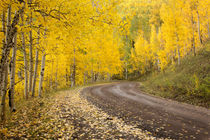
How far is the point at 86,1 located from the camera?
589 cm

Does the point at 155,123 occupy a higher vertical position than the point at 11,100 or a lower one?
lower

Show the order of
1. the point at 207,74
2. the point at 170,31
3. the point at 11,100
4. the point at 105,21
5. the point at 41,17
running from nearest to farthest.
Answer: the point at 41,17, the point at 105,21, the point at 11,100, the point at 207,74, the point at 170,31

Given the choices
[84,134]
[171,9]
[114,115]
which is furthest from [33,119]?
[171,9]

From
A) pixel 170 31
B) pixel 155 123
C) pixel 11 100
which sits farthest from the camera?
pixel 170 31

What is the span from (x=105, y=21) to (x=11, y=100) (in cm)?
625

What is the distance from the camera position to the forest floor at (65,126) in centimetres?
514

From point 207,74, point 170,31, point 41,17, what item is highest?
point 170,31

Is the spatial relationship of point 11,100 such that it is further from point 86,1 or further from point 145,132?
Result: point 145,132

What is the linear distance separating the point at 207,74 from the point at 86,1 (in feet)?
34.3

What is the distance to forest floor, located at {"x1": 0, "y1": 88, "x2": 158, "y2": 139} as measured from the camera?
16.9ft

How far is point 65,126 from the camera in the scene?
604cm

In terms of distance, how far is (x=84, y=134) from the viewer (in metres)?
5.40

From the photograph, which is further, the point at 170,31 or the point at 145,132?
the point at 170,31

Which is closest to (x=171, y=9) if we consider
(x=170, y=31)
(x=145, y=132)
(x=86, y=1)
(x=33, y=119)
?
(x=170, y=31)
